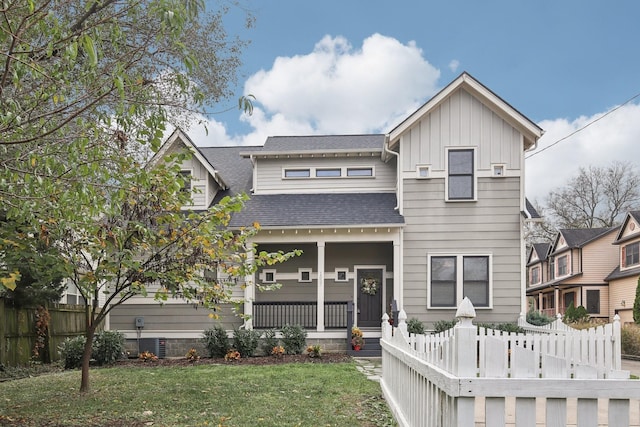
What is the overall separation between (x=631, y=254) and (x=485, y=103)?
18050 mm

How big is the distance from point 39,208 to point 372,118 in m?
16.4

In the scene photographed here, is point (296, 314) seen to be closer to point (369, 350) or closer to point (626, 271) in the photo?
point (369, 350)

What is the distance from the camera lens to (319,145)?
54.1ft

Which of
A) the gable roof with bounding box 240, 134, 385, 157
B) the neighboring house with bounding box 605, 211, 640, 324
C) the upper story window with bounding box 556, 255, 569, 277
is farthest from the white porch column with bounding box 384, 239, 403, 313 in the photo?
the upper story window with bounding box 556, 255, 569, 277

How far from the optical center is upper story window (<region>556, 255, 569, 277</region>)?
110ft

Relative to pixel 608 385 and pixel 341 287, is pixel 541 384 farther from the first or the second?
pixel 341 287

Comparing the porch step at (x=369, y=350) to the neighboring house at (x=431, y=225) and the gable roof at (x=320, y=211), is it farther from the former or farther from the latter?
the gable roof at (x=320, y=211)

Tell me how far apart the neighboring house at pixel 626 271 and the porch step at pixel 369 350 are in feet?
58.6

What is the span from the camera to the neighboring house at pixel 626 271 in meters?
26.7

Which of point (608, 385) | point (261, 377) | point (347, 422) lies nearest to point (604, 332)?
point (608, 385)

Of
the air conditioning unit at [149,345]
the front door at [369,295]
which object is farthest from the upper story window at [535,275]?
the air conditioning unit at [149,345]

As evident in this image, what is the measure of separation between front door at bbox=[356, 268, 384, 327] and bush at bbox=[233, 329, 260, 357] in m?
3.57

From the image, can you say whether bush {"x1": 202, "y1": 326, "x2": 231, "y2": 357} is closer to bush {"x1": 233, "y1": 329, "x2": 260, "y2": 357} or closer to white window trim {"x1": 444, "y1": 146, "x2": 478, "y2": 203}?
bush {"x1": 233, "y1": 329, "x2": 260, "y2": 357}

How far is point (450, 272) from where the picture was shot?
14.2 meters
